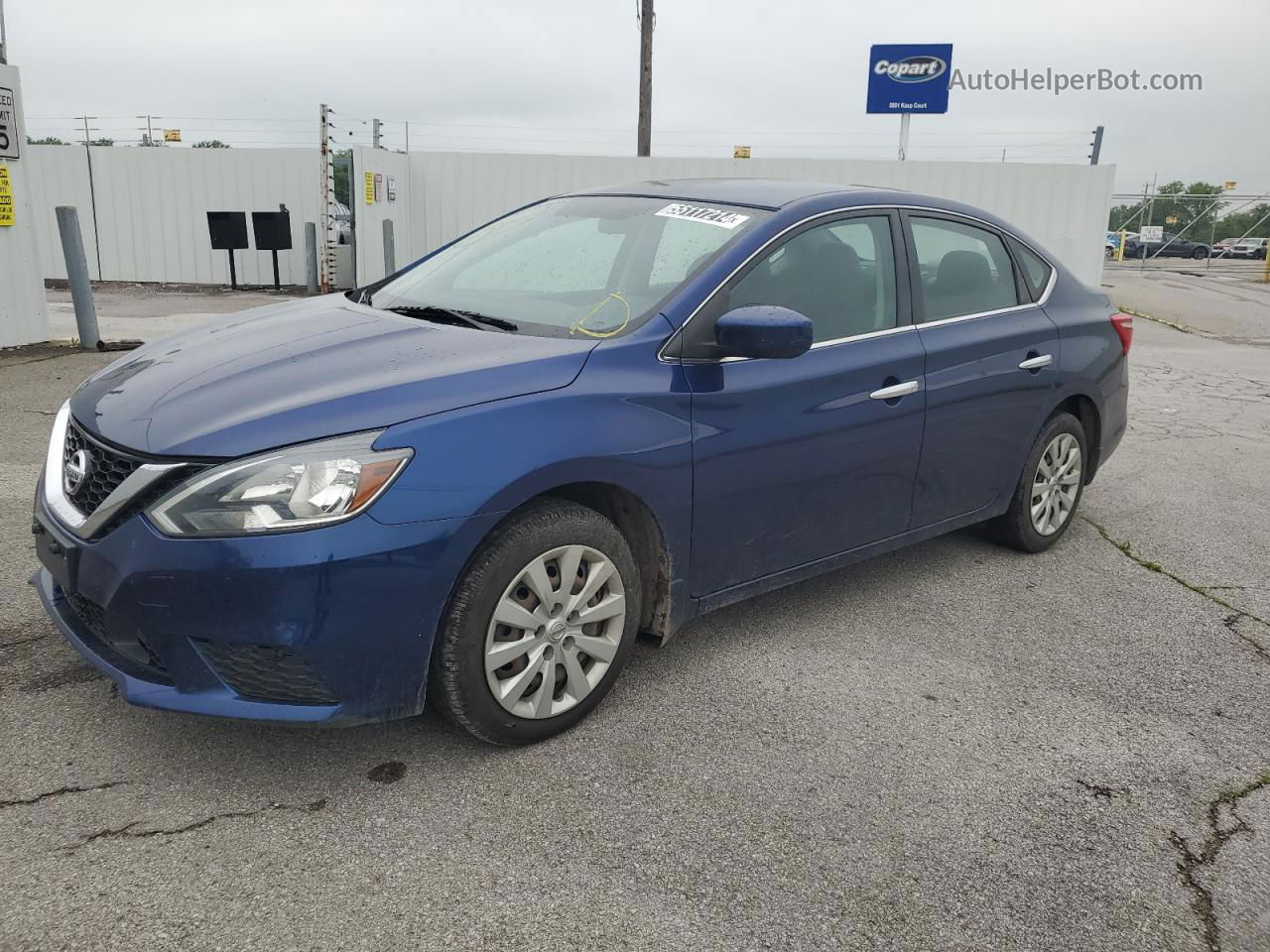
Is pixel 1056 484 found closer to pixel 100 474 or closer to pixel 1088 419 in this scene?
pixel 1088 419

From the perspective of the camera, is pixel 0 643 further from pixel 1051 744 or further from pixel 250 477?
pixel 1051 744

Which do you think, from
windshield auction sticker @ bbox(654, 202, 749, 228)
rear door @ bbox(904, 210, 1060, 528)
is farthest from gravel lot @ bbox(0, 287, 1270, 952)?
windshield auction sticker @ bbox(654, 202, 749, 228)

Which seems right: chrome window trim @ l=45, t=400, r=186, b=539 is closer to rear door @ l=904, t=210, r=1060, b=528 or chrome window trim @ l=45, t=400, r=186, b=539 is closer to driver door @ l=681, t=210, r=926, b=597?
driver door @ l=681, t=210, r=926, b=597

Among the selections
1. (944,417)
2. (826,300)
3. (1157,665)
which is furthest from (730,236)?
(1157,665)

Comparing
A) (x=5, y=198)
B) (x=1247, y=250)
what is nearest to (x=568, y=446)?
(x=5, y=198)

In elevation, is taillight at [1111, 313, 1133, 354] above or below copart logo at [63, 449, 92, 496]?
above

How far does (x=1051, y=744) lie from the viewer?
10.3ft

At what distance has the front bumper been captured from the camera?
96.8 inches

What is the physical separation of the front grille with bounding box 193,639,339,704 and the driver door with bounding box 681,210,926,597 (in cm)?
123

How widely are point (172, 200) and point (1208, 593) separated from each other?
18.0m

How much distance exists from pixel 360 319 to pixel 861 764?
209 centimetres

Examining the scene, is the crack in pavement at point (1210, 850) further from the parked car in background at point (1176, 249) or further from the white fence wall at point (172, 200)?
the parked car in background at point (1176, 249)

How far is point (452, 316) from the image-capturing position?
3.47m

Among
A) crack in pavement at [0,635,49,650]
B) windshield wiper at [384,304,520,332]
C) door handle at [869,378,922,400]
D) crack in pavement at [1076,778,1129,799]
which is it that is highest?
windshield wiper at [384,304,520,332]
